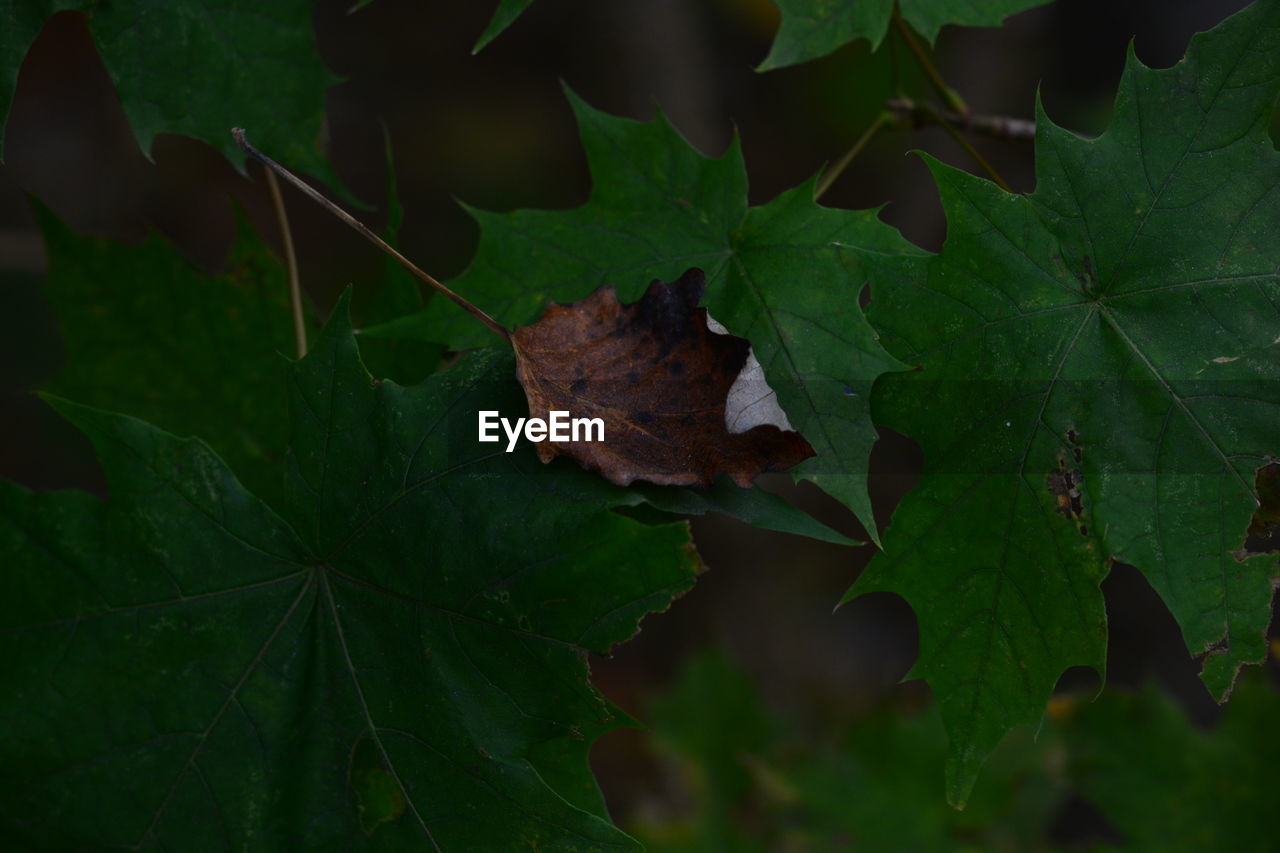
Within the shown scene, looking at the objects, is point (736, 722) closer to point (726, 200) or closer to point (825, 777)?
point (825, 777)

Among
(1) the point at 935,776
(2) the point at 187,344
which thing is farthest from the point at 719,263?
(1) the point at 935,776

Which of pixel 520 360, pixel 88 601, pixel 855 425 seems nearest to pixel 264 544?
pixel 88 601

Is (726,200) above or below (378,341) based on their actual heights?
above

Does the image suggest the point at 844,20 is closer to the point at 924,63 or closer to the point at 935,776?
the point at 924,63

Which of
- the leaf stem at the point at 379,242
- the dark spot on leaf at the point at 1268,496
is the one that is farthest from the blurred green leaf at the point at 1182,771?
the leaf stem at the point at 379,242

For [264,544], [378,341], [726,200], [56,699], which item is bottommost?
[56,699]

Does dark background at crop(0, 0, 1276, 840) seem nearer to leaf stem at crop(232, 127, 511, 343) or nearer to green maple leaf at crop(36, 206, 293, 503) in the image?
green maple leaf at crop(36, 206, 293, 503)
